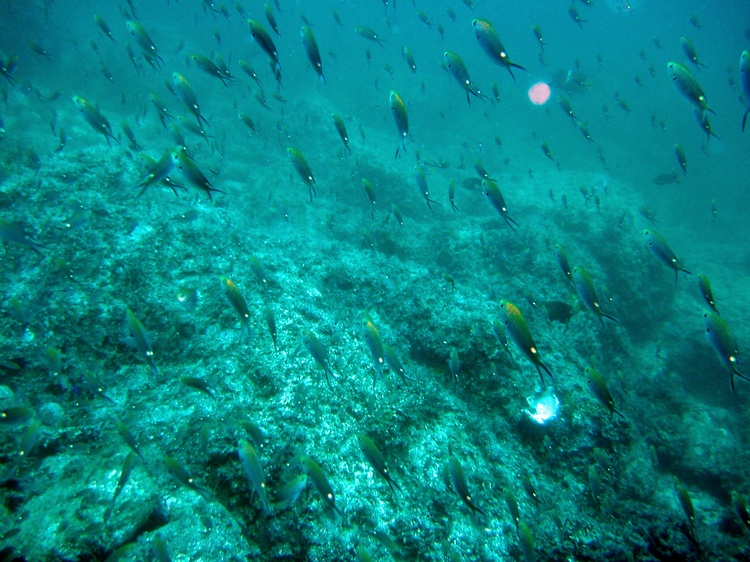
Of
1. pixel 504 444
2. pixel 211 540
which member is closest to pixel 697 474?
pixel 504 444

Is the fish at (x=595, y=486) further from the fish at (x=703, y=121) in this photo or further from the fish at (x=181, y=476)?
the fish at (x=703, y=121)

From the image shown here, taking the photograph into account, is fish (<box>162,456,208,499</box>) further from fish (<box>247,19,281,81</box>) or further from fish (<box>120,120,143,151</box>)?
fish (<box>120,120,143,151</box>)

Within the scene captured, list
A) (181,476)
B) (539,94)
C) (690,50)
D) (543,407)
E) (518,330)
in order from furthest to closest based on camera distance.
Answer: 1. (539,94)
2. (690,50)
3. (543,407)
4. (181,476)
5. (518,330)

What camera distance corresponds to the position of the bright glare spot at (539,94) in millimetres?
38875

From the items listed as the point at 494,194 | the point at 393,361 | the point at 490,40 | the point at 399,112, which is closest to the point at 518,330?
the point at 393,361

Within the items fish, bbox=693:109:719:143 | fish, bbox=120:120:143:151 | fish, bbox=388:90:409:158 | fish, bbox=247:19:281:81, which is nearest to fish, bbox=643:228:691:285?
fish, bbox=693:109:719:143

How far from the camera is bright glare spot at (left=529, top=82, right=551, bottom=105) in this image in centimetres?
3888

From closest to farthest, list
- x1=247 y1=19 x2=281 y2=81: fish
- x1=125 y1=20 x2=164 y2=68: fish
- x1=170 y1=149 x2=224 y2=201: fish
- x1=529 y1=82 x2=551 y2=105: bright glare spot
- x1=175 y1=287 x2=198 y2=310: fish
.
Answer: x1=170 y1=149 x2=224 y2=201: fish
x1=247 y1=19 x2=281 y2=81: fish
x1=175 y1=287 x2=198 y2=310: fish
x1=125 y1=20 x2=164 y2=68: fish
x1=529 y1=82 x2=551 y2=105: bright glare spot

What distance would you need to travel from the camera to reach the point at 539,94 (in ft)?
131

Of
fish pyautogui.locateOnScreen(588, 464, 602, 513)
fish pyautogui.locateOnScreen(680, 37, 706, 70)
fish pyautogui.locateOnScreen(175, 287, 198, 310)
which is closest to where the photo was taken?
fish pyautogui.locateOnScreen(588, 464, 602, 513)

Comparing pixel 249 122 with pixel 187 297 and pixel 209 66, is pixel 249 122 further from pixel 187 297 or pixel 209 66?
pixel 187 297

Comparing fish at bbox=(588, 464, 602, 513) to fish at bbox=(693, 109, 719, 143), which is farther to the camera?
fish at bbox=(693, 109, 719, 143)

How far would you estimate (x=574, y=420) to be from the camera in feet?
14.2

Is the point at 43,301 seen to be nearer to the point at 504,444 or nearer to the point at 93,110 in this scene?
the point at 93,110
